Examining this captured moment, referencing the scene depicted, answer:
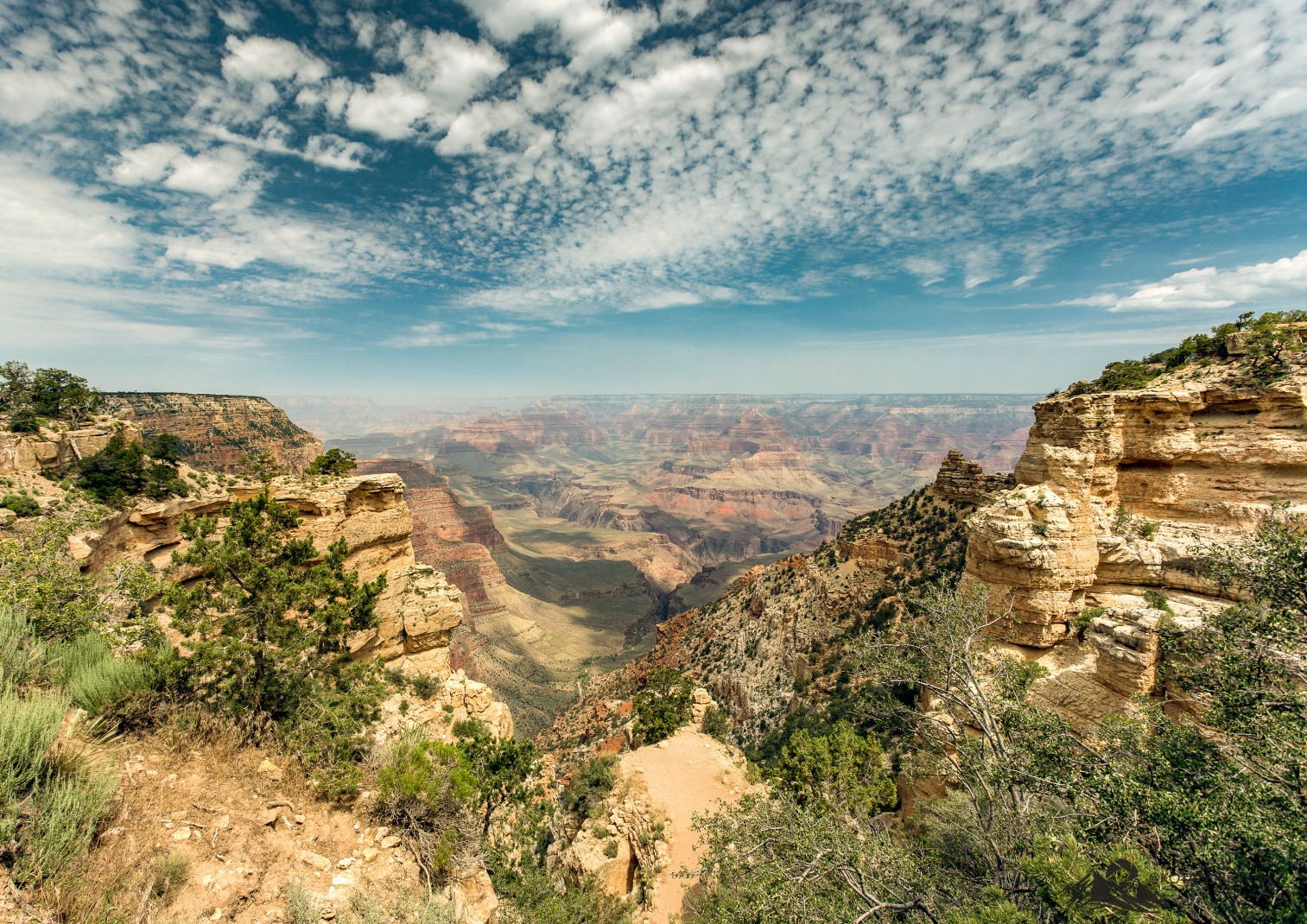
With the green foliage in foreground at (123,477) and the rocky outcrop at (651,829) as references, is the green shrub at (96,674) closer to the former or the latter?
the rocky outcrop at (651,829)

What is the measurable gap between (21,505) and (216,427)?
82.9 m

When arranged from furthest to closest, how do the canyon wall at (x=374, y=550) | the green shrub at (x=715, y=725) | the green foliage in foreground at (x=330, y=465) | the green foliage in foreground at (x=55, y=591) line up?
the green shrub at (x=715, y=725), the green foliage in foreground at (x=330, y=465), the canyon wall at (x=374, y=550), the green foliage in foreground at (x=55, y=591)

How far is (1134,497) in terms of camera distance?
1481 centimetres

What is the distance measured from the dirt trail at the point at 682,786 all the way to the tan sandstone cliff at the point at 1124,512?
11.8m

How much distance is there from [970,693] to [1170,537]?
907cm

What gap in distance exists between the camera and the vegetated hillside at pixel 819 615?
94.9 feet

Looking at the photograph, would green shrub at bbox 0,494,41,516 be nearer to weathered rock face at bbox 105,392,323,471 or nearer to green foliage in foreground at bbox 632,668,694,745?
green foliage in foreground at bbox 632,668,694,745

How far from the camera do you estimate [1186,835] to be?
19.0ft

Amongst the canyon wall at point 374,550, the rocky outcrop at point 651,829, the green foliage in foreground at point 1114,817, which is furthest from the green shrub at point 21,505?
the green foliage in foreground at point 1114,817

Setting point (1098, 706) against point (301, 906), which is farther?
point (1098, 706)

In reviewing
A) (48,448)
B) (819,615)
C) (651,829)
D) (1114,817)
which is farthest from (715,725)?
(48,448)

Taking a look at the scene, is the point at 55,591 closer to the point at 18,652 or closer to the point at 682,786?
the point at 18,652

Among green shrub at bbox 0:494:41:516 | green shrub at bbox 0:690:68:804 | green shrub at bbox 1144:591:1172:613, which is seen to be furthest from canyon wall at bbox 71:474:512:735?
green shrub at bbox 1144:591:1172:613

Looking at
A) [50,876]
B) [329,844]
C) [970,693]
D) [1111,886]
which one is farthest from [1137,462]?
[50,876]
